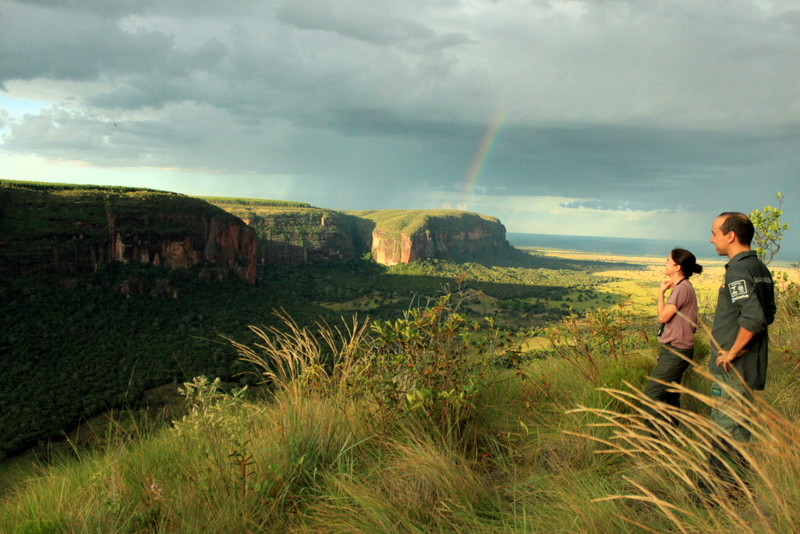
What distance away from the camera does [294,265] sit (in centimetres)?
7981

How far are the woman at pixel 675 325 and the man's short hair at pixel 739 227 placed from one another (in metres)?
0.54

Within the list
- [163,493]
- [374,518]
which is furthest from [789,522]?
[163,493]

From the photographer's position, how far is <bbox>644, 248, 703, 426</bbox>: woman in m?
3.64

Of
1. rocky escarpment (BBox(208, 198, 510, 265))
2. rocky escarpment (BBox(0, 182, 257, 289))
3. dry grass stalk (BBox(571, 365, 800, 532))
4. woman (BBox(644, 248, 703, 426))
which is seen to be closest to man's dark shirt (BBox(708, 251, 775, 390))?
woman (BBox(644, 248, 703, 426))

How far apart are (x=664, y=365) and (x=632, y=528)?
205cm

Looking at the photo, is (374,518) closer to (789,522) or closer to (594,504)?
(594,504)

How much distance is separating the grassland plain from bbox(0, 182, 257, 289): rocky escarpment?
131 ft

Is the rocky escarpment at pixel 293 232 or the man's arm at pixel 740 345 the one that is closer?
the man's arm at pixel 740 345

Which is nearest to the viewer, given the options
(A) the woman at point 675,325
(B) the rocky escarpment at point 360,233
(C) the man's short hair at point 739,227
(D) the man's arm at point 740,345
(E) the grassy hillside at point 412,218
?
(D) the man's arm at point 740,345

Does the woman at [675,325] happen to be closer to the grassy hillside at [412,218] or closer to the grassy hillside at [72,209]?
the grassy hillside at [72,209]

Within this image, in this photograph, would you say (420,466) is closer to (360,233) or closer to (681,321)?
(681,321)

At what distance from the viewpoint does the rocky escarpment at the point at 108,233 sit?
34.7 meters

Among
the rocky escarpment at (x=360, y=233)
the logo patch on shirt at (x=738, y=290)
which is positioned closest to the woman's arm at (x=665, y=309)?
the logo patch on shirt at (x=738, y=290)

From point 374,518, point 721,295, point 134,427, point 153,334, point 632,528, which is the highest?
point 721,295
